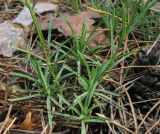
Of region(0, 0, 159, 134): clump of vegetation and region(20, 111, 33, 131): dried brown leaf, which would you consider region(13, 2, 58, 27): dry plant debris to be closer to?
region(0, 0, 159, 134): clump of vegetation

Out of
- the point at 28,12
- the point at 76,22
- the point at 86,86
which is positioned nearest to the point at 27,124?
the point at 86,86

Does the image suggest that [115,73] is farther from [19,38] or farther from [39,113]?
[19,38]

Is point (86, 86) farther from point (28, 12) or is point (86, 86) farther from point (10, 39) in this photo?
point (28, 12)

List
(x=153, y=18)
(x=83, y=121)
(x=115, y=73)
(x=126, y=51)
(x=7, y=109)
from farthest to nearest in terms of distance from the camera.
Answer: (x=153, y=18)
(x=126, y=51)
(x=115, y=73)
(x=7, y=109)
(x=83, y=121)

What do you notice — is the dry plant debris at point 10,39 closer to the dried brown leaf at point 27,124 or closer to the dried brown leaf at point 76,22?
the dried brown leaf at point 76,22

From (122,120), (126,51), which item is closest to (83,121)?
(122,120)

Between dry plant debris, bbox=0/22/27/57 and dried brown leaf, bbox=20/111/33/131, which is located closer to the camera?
dried brown leaf, bbox=20/111/33/131

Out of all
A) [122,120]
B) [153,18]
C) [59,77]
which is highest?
[153,18]

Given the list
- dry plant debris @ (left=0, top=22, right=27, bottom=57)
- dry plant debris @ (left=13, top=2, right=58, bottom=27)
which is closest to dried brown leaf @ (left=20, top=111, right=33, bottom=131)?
dry plant debris @ (left=0, top=22, right=27, bottom=57)

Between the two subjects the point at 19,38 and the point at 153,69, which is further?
the point at 19,38

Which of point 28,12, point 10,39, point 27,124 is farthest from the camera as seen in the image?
point 28,12

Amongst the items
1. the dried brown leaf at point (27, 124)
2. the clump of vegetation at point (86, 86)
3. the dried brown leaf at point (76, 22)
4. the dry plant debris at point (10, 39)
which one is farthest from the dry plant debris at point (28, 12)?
the dried brown leaf at point (27, 124)
